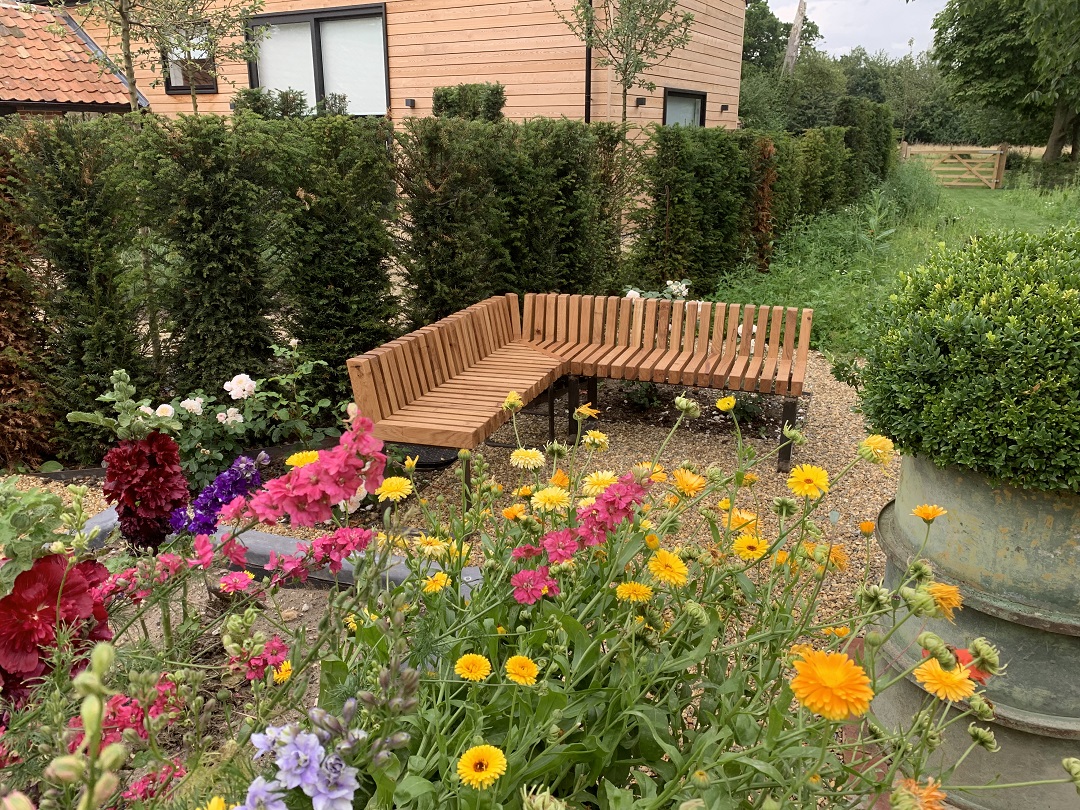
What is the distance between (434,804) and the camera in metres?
1.40

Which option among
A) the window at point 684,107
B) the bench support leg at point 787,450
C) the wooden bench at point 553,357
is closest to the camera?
the wooden bench at point 553,357

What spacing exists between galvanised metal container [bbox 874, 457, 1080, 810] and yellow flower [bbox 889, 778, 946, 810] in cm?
114

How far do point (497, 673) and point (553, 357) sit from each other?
399 cm

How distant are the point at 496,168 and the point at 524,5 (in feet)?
17.7

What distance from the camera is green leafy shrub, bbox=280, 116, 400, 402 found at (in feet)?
15.8

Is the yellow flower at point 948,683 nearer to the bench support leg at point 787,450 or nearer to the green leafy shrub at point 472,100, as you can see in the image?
the bench support leg at point 787,450

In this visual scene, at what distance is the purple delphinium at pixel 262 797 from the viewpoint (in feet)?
3.30

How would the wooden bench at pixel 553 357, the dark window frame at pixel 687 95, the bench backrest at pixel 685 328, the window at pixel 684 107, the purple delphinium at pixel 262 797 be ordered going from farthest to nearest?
1. the window at pixel 684 107
2. the dark window frame at pixel 687 95
3. the bench backrest at pixel 685 328
4. the wooden bench at pixel 553 357
5. the purple delphinium at pixel 262 797

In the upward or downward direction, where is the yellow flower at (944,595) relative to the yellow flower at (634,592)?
upward

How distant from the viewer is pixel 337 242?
4.92 meters

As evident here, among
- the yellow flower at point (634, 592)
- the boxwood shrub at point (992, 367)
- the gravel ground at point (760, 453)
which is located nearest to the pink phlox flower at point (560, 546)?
the yellow flower at point (634, 592)

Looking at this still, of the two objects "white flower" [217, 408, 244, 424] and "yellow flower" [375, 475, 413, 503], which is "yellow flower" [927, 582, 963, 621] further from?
"white flower" [217, 408, 244, 424]

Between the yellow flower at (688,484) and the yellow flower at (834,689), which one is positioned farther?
the yellow flower at (688,484)

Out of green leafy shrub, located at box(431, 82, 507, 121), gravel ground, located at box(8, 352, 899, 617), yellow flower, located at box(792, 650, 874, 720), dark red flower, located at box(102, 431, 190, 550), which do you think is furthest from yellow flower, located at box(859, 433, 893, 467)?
green leafy shrub, located at box(431, 82, 507, 121)
